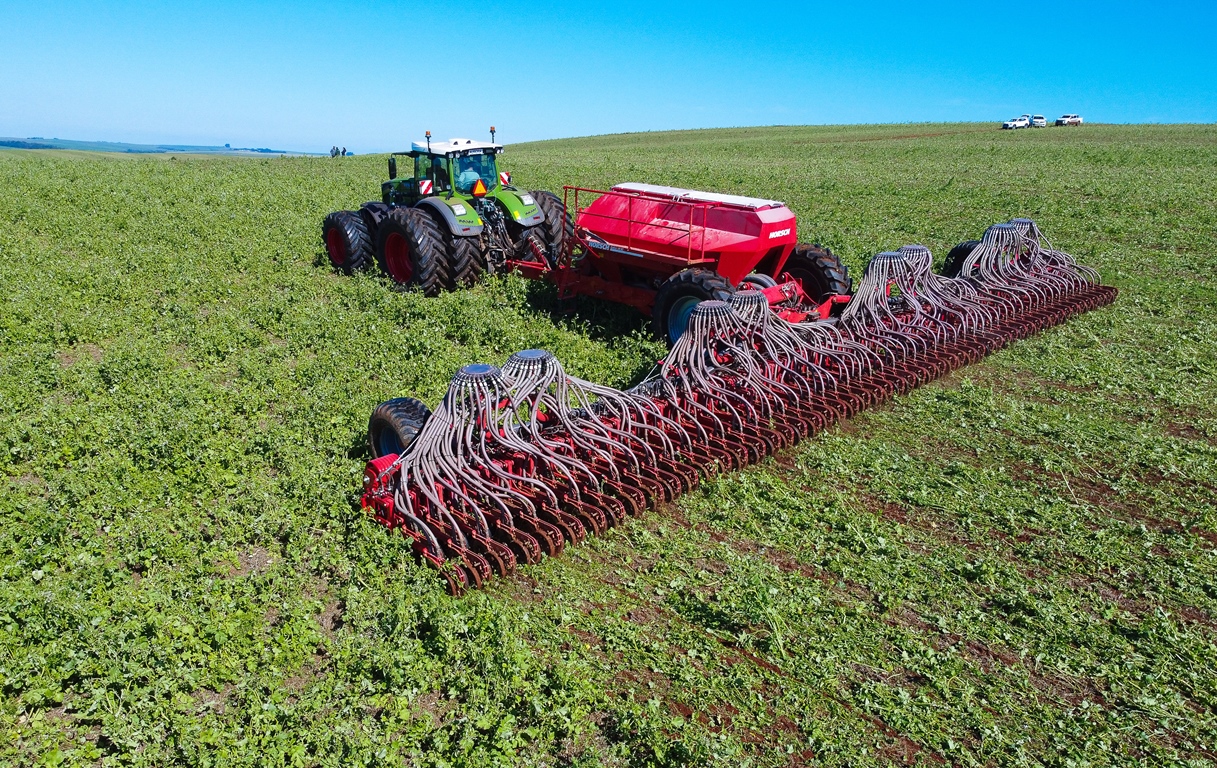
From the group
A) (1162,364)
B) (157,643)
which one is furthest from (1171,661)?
(1162,364)

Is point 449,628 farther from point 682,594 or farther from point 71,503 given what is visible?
point 71,503

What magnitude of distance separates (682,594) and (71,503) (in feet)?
13.7

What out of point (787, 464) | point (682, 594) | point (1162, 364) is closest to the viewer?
point (682, 594)

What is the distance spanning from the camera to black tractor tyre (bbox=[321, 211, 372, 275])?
38.7 feet

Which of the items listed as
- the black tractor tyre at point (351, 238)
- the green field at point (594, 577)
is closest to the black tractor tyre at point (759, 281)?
the green field at point (594, 577)

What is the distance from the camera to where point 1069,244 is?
1518cm

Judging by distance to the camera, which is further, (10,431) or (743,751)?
(10,431)

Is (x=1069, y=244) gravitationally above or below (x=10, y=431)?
above

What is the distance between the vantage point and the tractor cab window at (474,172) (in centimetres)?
1138

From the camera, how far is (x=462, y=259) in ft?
34.6

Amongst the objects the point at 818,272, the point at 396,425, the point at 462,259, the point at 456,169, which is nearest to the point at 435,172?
the point at 456,169

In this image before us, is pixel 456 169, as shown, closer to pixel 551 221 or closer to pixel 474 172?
pixel 474 172

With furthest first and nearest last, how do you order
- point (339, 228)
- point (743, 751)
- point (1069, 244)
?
point (1069, 244) → point (339, 228) → point (743, 751)

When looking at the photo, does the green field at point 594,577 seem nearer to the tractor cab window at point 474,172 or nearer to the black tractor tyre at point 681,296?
the black tractor tyre at point 681,296
